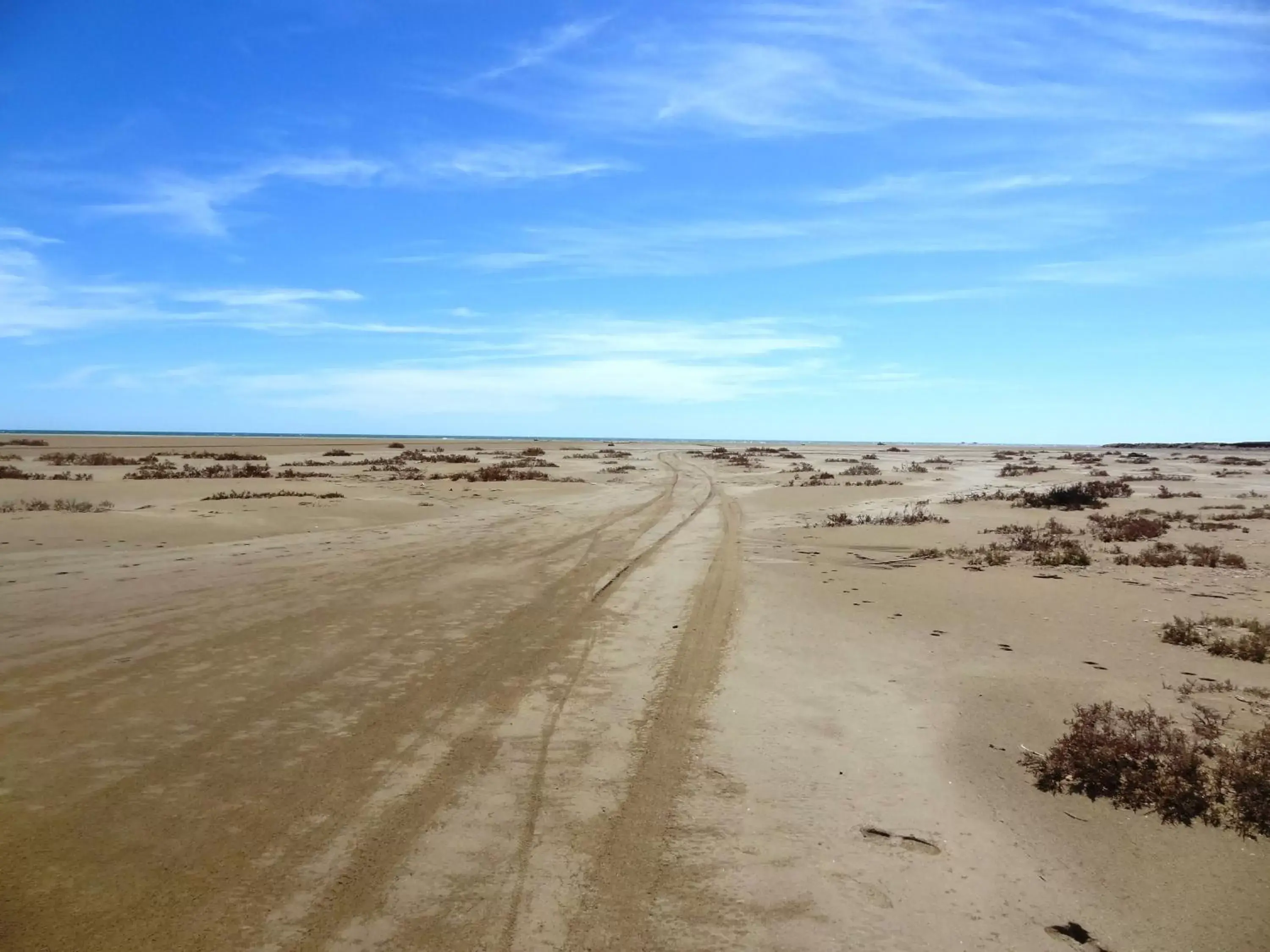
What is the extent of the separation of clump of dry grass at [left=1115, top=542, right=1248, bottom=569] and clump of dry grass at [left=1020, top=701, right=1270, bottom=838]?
7.05 m

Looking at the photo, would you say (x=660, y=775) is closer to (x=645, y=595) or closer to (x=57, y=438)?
(x=645, y=595)

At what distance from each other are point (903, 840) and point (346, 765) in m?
3.27

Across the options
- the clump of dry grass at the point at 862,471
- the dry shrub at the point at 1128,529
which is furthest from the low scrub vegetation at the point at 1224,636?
the clump of dry grass at the point at 862,471

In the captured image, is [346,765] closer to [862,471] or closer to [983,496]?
[983,496]

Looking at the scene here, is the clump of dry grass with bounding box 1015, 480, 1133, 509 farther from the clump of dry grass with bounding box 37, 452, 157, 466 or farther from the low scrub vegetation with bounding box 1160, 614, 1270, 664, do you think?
the clump of dry grass with bounding box 37, 452, 157, 466

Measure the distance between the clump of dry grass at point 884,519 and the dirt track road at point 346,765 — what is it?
845cm

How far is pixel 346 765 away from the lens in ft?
15.2

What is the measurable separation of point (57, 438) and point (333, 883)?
8024cm

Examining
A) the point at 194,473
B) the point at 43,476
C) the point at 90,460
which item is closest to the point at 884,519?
the point at 194,473

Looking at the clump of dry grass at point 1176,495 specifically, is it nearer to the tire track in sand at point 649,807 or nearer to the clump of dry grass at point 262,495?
the tire track in sand at point 649,807

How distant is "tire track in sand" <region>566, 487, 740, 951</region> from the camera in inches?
128

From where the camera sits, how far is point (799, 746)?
5.13m

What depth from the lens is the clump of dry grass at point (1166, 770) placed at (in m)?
4.18

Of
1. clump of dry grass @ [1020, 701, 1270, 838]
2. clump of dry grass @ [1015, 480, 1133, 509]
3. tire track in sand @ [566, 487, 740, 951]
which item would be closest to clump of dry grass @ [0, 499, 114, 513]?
tire track in sand @ [566, 487, 740, 951]
